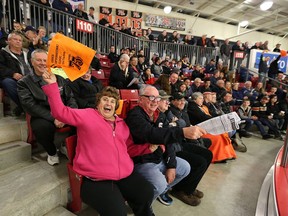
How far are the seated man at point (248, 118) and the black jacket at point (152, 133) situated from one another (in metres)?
3.63

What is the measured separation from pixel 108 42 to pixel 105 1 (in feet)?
13.5

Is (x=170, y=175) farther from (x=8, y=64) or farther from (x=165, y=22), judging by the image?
(x=165, y=22)

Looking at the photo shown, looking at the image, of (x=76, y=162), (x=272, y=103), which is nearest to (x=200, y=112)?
(x=76, y=162)

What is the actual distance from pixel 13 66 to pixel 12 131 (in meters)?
0.87

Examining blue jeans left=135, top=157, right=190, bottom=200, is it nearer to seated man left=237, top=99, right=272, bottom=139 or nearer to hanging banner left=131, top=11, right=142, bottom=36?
seated man left=237, top=99, right=272, bottom=139

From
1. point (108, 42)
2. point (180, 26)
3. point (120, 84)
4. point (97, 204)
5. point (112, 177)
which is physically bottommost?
point (97, 204)

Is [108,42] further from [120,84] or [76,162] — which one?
[76,162]

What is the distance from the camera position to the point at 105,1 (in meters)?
9.88

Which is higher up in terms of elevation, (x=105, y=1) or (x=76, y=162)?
(x=105, y=1)

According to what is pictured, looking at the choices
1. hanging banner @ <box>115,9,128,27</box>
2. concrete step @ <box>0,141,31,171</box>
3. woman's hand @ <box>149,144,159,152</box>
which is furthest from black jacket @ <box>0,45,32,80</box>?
hanging banner @ <box>115,9,128,27</box>

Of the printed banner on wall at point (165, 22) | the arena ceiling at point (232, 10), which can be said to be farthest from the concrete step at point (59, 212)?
the printed banner on wall at point (165, 22)

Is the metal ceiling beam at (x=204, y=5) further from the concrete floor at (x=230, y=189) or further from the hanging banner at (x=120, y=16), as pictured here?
the concrete floor at (x=230, y=189)

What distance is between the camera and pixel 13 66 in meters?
2.48

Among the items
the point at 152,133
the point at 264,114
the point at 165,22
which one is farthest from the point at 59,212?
the point at 165,22
